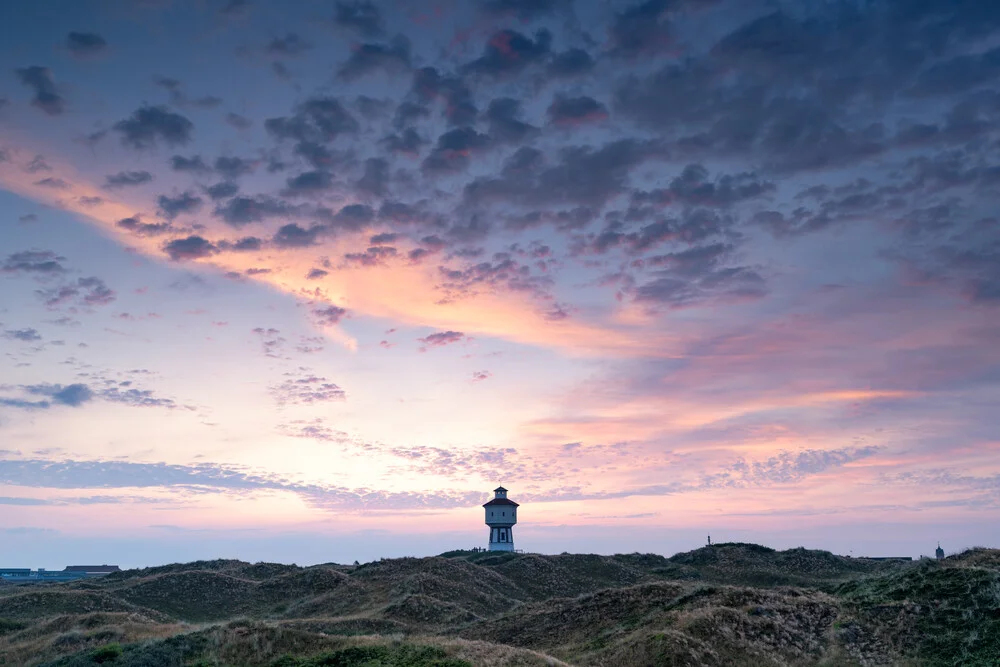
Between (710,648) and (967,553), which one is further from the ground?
(967,553)

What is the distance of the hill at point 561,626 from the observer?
102 feet

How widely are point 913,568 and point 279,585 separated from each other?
61373mm

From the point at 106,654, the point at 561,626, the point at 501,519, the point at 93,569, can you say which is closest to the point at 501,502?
the point at 501,519

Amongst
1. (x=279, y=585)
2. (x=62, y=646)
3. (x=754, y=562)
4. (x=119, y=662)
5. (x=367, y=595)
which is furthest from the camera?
(x=754, y=562)

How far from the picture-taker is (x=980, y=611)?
A: 109 ft

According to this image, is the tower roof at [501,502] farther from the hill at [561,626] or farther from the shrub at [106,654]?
the shrub at [106,654]

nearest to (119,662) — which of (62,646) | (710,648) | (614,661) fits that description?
(62,646)

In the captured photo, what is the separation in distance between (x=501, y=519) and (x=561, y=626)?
69109 mm

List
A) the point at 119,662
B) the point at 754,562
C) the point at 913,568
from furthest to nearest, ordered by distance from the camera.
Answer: the point at 754,562, the point at 913,568, the point at 119,662

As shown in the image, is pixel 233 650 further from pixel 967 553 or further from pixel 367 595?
pixel 967 553

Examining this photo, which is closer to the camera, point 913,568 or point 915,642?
point 915,642

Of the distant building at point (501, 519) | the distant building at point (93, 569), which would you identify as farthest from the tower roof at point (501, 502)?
the distant building at point (93, 569)

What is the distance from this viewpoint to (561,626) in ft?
143

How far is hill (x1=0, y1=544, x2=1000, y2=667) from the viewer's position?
30969 millimetres
